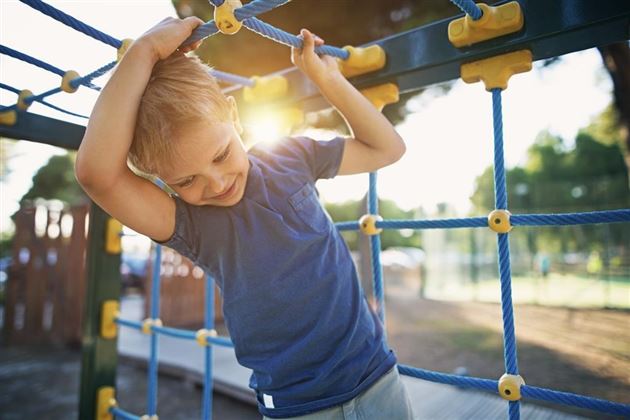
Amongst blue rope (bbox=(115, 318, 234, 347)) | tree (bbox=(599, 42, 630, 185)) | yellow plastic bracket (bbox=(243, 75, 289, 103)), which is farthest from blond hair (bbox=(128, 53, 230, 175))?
tree (bbox=(599, 42, 630, 185))

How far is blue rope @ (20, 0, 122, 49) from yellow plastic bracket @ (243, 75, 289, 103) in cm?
44

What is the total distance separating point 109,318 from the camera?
1.70m

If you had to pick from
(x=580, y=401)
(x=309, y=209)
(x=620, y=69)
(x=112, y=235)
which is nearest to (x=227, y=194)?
(x=309, y=209)

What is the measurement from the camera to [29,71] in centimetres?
111

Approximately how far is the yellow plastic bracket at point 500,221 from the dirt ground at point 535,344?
2.57 m

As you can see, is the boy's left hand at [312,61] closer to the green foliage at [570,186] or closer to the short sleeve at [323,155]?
the short sleeve at [323,155]

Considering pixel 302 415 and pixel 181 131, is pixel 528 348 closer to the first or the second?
pixel 302 415

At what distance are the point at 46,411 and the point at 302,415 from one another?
282cm

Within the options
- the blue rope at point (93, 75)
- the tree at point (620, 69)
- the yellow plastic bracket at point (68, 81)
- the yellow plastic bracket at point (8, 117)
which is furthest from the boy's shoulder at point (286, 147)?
the tree at point (620, 69)

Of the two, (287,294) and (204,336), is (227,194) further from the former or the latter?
(204,336)

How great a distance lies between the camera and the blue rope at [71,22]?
0.79 meters

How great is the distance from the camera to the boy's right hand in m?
0.74

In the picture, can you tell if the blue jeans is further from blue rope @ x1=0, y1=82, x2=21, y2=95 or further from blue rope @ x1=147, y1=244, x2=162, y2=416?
blue rope @ x1=0, y1=82, x2=21, y2=95

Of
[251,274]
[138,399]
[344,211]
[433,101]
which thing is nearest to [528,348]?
[433,101]
